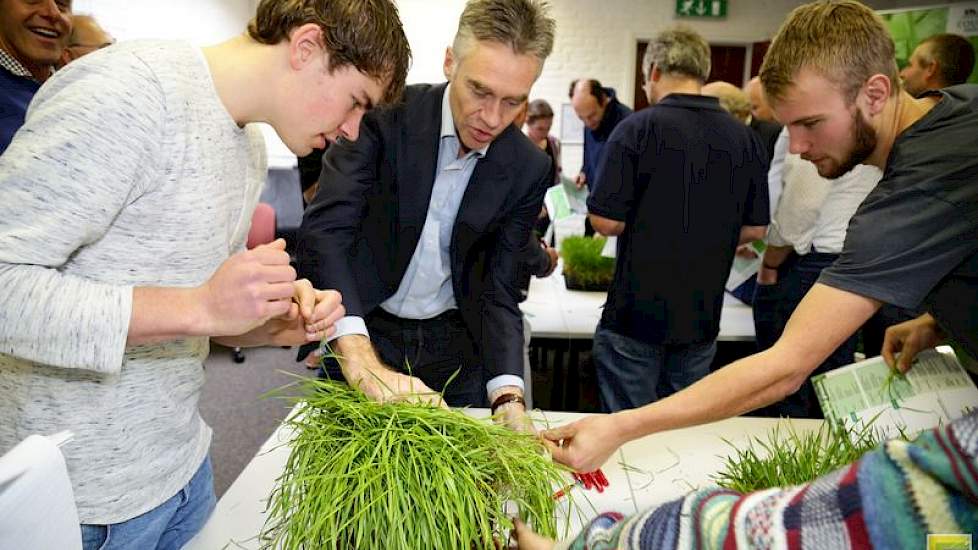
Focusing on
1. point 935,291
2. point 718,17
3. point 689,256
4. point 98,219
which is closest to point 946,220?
point 935,291

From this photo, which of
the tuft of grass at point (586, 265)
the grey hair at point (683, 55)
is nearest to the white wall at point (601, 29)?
the tuft of grass at point (586, 265)

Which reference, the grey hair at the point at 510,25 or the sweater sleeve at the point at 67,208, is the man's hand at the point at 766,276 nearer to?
the grey hair at the point at 510,25

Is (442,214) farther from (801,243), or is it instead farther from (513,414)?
(801,243)

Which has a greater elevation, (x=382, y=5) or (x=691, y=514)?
(x=382, y=5)

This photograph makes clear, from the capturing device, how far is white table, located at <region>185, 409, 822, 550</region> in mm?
1109

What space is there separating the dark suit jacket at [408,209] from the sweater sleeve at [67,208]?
2.30 feet

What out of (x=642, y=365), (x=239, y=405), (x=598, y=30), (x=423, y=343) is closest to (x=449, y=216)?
(x=423, y=343)

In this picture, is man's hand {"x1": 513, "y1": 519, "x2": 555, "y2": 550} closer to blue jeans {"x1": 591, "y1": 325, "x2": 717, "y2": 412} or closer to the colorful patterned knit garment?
the colorful patterned knit garment

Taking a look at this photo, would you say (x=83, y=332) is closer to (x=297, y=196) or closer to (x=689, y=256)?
(x=689, y=256)

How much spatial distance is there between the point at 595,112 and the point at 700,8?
3706 millimetres

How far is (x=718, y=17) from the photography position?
7703mm

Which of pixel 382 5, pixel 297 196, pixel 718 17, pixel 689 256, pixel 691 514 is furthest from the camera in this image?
pixel 718 17

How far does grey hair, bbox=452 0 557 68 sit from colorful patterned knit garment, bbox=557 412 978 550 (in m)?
1.14

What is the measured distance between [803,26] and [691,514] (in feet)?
3.98
